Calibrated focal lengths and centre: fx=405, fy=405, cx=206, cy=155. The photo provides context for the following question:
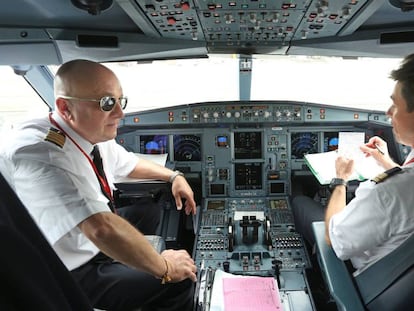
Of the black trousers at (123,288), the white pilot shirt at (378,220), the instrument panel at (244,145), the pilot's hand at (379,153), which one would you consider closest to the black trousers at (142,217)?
the black trousers at (123,288)

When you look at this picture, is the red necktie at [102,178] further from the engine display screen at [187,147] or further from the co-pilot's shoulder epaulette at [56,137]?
the engine display screen at [187,147]

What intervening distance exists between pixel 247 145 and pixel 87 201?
2.11m

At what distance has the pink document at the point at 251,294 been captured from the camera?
2.01 metres

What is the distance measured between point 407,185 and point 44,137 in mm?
1430

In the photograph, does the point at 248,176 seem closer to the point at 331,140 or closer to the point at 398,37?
the point at 331,140

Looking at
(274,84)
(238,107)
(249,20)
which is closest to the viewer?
(249,20)

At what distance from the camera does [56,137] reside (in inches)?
66.8

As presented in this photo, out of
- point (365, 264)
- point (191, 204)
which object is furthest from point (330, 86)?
point (365, 264)

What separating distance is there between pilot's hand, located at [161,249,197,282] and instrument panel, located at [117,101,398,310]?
4.08 feet

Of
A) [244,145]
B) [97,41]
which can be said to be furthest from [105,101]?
[244,145]

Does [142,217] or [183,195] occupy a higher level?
[183,195]

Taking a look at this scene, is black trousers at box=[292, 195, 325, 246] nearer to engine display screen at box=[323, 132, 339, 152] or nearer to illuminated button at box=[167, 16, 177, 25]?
engine display screen at box=[323, 132, 339, 152]

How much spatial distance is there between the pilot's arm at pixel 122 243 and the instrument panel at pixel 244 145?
4.66 ft

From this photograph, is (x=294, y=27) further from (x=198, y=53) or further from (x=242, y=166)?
(x=242, y=166)
